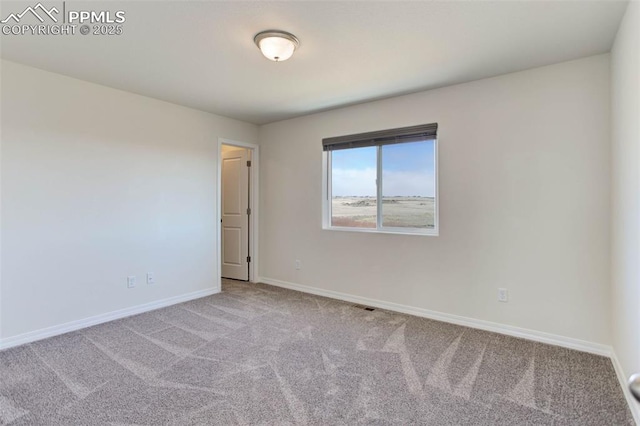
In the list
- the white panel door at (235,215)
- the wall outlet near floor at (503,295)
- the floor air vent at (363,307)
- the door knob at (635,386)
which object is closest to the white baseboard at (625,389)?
the wall outlet near floor at (503,295)

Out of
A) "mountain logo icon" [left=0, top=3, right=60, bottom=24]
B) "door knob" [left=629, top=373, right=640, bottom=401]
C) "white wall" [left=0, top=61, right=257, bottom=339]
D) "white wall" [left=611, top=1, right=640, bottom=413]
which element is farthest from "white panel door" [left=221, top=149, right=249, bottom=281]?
"door knob" [left=629, top=373, right=640, bottom=401]

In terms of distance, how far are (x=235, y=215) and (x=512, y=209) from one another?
3.83 meters

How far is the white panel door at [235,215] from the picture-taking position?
16.5ft

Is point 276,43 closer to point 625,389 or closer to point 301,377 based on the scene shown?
point 301,377

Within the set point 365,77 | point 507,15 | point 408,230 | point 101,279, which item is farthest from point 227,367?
point 507,15

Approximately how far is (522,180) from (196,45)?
116 inches

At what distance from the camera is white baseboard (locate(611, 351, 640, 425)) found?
1.76m

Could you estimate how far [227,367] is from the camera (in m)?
2.38

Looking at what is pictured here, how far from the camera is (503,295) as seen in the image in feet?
9.80

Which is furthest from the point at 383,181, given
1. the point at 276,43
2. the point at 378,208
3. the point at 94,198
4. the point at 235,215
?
the point at 94,198

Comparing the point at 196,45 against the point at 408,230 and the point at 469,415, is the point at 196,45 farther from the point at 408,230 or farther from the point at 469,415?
the point at 469,415

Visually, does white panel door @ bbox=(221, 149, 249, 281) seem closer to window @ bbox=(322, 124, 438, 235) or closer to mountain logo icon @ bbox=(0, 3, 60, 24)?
window @ bbox=(322, 124, 438, 235)

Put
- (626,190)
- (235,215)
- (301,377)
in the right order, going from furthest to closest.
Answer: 1. (235,215)
2. (301,377)
3. (626,190)

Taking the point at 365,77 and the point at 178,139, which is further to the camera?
the point at 178,139
